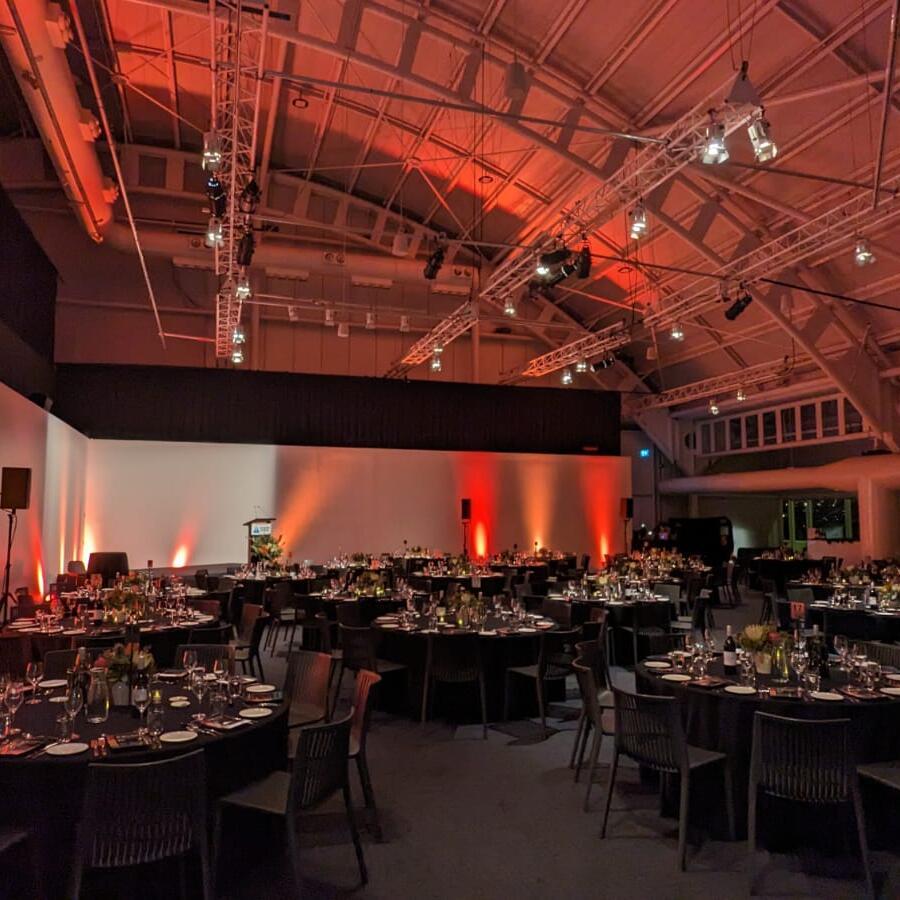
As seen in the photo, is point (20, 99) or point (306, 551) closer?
point (20, 99)

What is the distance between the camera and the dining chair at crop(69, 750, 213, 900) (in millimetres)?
2582

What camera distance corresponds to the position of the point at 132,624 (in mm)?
6266

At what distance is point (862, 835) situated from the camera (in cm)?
321

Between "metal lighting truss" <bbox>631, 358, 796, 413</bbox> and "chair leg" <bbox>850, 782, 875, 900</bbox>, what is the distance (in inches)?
525

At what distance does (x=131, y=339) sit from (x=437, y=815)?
1482 centimetres

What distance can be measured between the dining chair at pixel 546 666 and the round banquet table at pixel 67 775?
2809mm

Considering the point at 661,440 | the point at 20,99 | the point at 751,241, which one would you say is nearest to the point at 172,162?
the point at 20,99

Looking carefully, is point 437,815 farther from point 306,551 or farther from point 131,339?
point 131,339

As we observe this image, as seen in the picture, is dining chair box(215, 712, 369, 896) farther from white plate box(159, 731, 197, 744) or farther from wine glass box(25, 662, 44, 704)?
wine glass box(25, 662, 44, 704)

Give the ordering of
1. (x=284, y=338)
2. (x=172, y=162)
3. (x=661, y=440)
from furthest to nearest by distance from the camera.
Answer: (x=661, y=440)
(x=284, y=338)
(x=172, y=162)

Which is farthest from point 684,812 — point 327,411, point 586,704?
point 327,411

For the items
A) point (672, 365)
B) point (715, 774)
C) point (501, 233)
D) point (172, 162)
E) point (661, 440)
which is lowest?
point (715, 774)

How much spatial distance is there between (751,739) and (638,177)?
699 centimetres

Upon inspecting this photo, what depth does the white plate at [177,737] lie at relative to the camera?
307 centimetres
